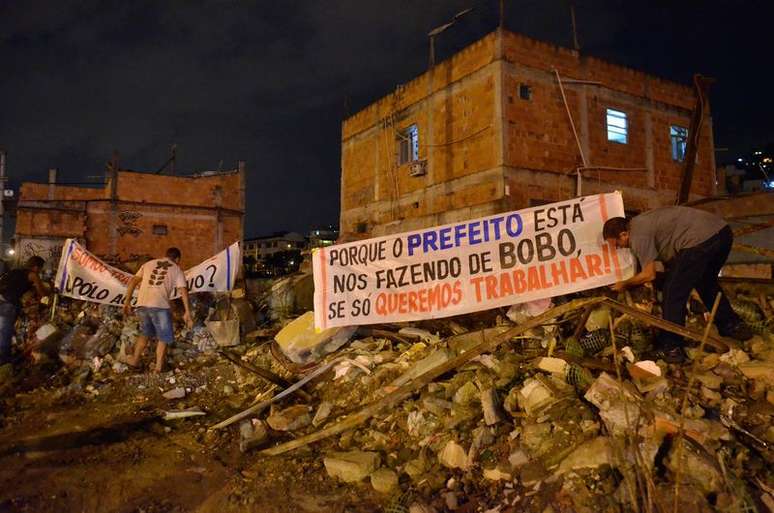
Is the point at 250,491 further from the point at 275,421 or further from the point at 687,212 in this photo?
the point at 687,212

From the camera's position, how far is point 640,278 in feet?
14.6

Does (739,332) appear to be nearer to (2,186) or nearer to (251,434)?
(251,434)

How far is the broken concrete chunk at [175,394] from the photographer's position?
6.17m

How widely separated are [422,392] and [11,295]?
6076 mm

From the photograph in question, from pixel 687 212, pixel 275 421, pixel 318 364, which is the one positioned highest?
pixel 687 212

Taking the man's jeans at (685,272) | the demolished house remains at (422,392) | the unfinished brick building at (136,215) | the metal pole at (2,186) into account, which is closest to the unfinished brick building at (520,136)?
the demolished house remains at (422,392)

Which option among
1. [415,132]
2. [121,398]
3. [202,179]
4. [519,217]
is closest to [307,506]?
[519,217]

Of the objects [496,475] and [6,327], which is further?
[6,327]

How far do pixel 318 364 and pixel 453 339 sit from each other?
1.79 m

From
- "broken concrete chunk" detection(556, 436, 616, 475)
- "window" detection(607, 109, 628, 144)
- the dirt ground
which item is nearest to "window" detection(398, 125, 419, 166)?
"window" detection(607, 109, 628, 144)

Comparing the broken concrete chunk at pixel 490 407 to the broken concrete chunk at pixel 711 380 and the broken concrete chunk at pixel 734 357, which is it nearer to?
the broken concrete chunk at pixel 711 380

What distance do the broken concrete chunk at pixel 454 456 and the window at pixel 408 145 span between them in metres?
12.8

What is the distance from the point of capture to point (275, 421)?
4.99m

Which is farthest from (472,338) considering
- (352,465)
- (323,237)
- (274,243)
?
(274,243)
